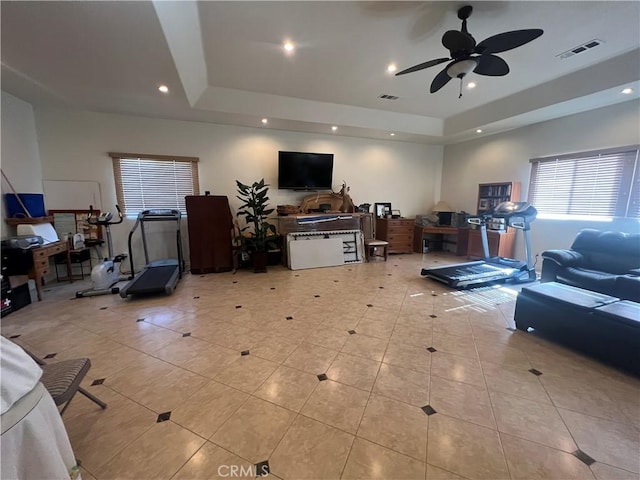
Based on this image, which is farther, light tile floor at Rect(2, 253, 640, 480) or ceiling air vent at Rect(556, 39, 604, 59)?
ceiling air vent at Rect(556, 39, 604, 59)

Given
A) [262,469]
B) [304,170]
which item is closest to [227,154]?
[304,170]

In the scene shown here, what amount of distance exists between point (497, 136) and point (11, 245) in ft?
30.1

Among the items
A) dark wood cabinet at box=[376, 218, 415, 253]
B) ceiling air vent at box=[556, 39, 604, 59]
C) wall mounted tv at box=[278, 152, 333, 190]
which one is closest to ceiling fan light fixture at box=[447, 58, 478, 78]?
ceiling air vent at box=[556, 39, 604, 59]

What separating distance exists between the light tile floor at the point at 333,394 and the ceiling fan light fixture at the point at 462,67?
294cm

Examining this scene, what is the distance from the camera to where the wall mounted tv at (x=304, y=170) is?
6004 mm

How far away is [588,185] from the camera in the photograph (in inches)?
188

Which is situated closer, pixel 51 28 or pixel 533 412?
pixel 533 412

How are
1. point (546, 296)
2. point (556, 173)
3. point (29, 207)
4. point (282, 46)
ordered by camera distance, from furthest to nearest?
point (556, 173), point (29, 207), point (282, 46), point (546, 296)

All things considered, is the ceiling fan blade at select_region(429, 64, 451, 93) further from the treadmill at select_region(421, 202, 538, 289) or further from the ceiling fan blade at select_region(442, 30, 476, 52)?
the treadmill at select_region(421, 202, 538, 289)

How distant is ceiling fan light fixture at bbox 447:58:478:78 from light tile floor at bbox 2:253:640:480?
294 centimetres

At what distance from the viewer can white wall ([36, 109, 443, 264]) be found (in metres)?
4.80

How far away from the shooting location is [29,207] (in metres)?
4.23

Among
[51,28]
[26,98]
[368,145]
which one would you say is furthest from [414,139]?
[26,98]

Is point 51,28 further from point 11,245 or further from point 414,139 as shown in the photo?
point 414,139
